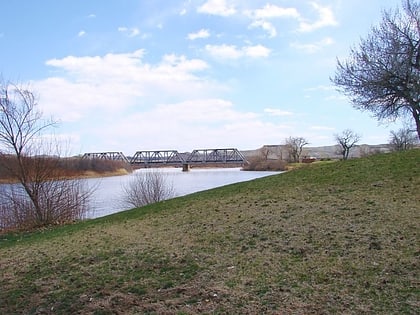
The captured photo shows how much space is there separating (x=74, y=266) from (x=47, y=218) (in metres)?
8.30

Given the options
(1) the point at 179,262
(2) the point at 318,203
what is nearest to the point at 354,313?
(1) the point at 179,262

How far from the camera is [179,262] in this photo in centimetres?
509

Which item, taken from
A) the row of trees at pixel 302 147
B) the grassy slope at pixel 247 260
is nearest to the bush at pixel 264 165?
the row of trees at pixel 302 147

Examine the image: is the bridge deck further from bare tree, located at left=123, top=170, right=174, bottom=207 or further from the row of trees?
bare tree, located at left=123, top=170, right=174, bottom=207

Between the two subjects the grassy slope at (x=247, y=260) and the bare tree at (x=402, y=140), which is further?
the bare tree at (x=402, y=140)

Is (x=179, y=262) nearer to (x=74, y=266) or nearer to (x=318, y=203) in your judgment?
(x=74, y=266)

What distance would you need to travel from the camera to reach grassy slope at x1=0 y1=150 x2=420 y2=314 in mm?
3682

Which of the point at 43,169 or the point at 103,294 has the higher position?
the point at 43,169

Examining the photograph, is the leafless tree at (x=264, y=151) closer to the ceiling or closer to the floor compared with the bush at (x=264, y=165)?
closer to the ceiling

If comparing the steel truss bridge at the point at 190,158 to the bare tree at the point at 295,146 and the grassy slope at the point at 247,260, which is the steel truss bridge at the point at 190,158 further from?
Result: the grassy slope at the point at 247,260

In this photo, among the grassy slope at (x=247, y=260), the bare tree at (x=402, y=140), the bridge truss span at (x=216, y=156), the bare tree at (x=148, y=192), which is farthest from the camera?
the bridge truss span at (x=216, y=156)

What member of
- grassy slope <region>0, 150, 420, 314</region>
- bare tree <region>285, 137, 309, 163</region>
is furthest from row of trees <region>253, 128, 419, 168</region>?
grassy slope <region>0, 150, 420, 314</region>

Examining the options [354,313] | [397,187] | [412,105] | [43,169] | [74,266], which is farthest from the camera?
[412,105]

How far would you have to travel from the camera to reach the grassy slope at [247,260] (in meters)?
3.68
